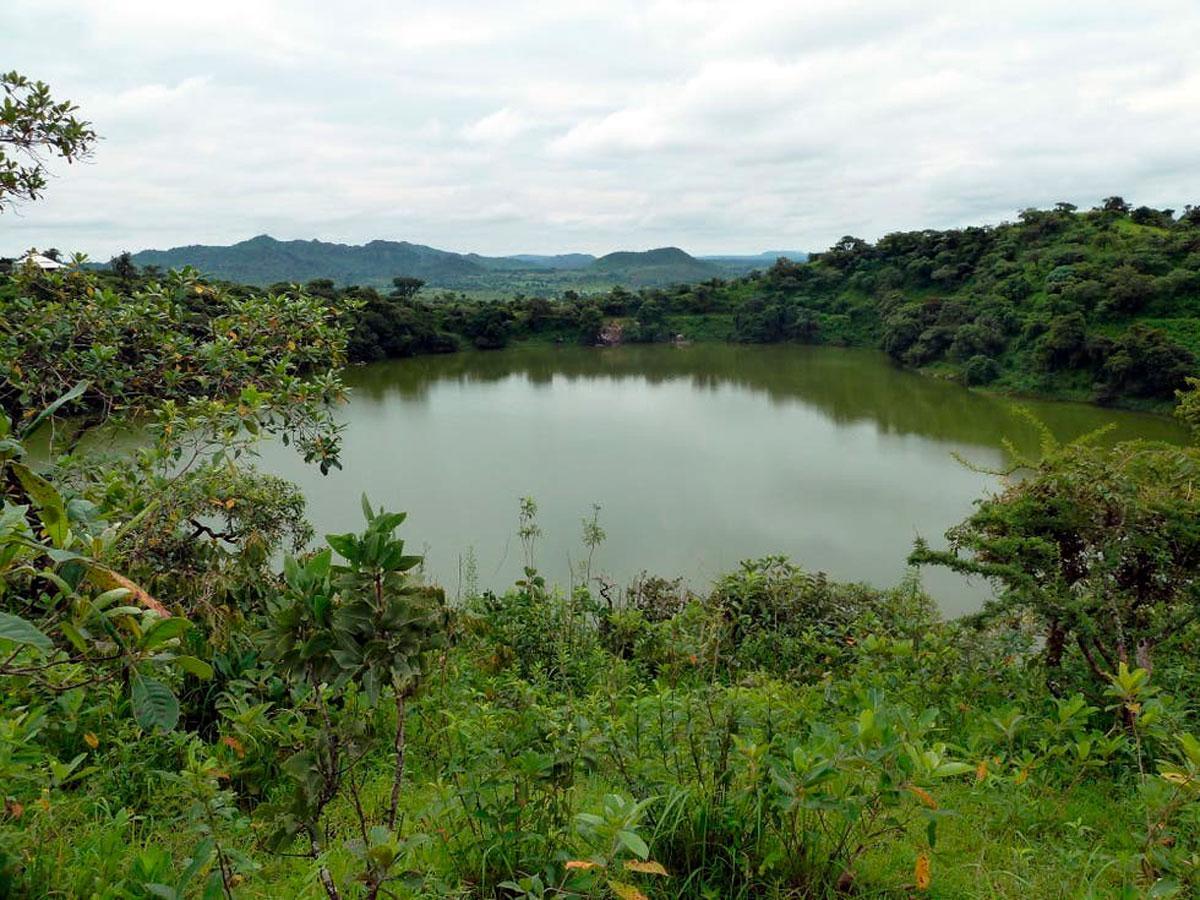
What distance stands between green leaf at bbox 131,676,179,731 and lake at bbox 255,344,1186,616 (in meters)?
1.48

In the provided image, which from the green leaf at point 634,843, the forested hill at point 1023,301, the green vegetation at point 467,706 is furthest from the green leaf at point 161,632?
the forested hill at point 1023,301

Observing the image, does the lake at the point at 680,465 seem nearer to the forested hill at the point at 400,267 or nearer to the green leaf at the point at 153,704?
the green leaf at the point at 153,704

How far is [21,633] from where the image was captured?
0.62 meters

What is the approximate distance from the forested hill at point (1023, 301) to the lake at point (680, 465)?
146 cm

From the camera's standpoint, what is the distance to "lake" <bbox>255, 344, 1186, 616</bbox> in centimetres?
884

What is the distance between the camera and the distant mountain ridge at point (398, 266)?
108688 mm

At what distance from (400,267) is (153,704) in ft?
511

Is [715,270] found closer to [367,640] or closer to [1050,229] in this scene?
[1050,229]

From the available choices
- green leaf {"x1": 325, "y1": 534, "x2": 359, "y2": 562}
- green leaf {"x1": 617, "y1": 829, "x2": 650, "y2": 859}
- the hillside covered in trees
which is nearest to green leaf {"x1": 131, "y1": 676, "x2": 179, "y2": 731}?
green leaf {"x1": 325, "y1": 534, "x2": 359, "y2": 562}

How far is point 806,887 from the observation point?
4.31 feet

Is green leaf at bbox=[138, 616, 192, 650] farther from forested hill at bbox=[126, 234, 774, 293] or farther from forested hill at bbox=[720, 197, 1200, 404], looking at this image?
forested hill at bbox=[126, 234, 774, 293]

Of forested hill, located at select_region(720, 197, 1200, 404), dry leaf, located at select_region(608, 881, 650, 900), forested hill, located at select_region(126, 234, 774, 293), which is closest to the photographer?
dry leaf, located at select_region(608, 881, 650, 900)

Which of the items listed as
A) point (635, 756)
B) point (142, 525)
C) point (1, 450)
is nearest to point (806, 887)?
point (635, 756)

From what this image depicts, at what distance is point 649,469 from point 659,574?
18.6 ft
